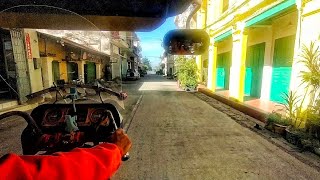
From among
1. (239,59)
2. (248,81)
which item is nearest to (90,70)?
(248,81)

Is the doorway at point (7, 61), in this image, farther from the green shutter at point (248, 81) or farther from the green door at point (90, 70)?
the green shutter at point (248, 81)

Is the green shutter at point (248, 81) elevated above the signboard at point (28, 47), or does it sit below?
below

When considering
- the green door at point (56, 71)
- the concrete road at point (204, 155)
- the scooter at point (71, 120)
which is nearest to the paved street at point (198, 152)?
the concrete road at point (204, 155)

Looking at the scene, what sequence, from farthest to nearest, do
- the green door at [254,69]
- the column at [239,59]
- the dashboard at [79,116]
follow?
the green door at [254,69]
the column at [239,59]
the dashboard at [79,116]

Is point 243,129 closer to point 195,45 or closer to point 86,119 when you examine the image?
point 195,45

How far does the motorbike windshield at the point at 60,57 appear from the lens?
2.34 meters

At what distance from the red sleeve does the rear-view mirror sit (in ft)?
5.12

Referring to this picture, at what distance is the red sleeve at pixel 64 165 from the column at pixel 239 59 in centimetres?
856

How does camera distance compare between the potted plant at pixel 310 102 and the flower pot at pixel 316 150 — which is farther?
the potted plant at pixel 310 102

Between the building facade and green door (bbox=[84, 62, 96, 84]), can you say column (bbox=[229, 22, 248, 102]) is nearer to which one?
the building facade

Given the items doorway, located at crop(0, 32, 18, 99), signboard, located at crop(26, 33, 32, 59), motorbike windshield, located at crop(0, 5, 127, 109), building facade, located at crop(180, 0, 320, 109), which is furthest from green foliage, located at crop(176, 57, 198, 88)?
doorway, located at crop(0, 32, 18, 99)

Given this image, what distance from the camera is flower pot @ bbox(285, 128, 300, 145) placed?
15.3 ft

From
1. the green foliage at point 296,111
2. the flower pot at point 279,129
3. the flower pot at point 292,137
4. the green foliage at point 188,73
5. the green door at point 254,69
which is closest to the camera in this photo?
the flower pot at point 292,137

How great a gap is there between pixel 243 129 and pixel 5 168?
5949mm
